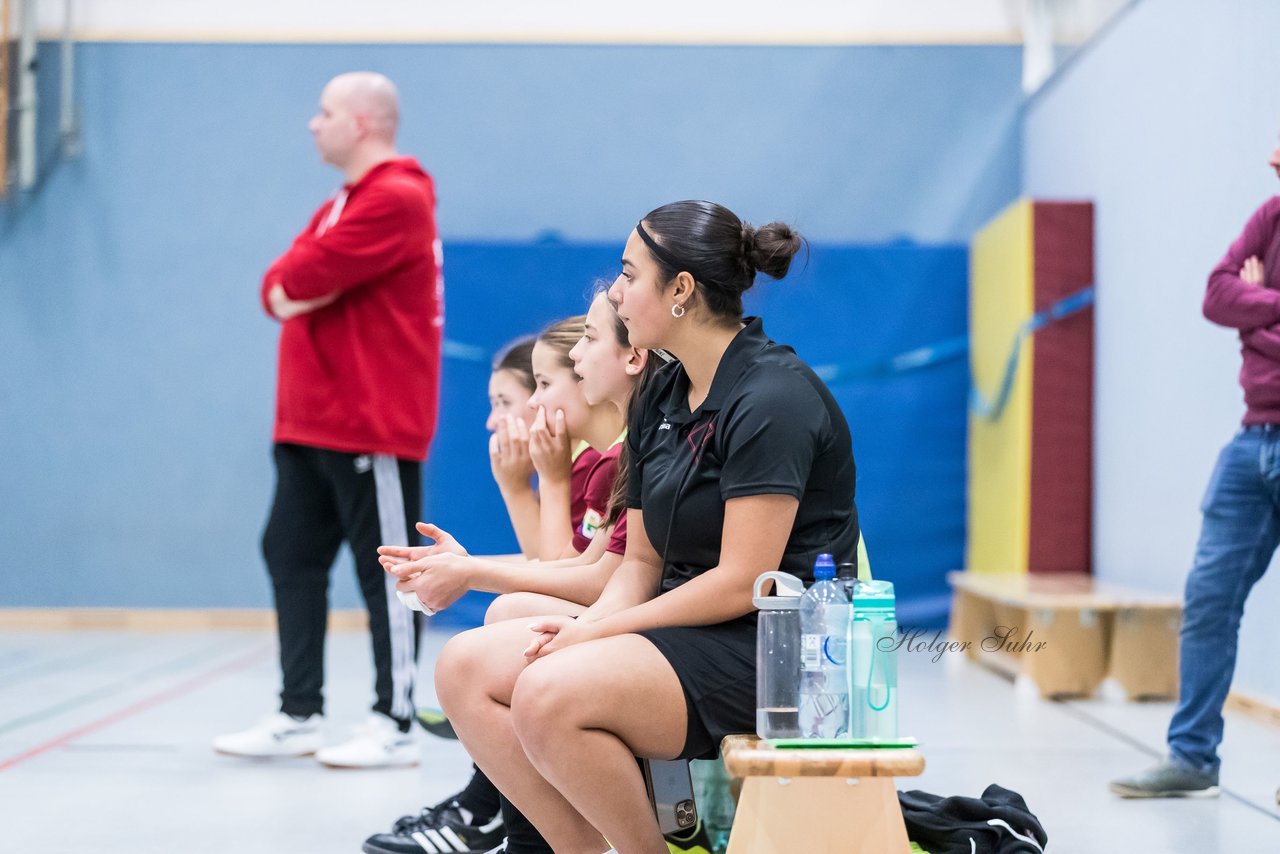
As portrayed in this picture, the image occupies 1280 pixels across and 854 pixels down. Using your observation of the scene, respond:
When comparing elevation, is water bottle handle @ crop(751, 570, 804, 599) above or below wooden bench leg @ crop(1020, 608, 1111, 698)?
above

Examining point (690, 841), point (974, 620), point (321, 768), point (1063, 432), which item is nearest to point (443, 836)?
point (690, 841)

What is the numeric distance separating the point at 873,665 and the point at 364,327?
1948 mm

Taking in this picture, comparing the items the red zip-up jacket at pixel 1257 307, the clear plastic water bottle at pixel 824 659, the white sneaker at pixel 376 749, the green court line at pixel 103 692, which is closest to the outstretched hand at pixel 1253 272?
the red zip-up jacket at pixel 1257 307

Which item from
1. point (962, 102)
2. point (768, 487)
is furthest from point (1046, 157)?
point (768, 487)

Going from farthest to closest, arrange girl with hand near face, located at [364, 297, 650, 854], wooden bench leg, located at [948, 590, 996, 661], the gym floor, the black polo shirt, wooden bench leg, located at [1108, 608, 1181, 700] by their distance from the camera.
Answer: wooden bench leg, located at [948, 590, 996, 661]
wooden bench leg, located at [1108, 608, 1181, 700]
the gym floor
girl with hand near face, located at [364, 297, 650, 854]
the black polo shirt

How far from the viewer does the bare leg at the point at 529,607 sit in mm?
2195

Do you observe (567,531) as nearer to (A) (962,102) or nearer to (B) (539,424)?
(B) (539,424)

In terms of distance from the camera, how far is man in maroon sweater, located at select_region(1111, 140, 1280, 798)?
9.19 feet

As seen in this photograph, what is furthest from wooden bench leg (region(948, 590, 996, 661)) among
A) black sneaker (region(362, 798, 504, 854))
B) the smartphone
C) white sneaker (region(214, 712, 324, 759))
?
the smartphone

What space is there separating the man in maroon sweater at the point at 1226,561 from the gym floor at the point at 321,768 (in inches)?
3.0

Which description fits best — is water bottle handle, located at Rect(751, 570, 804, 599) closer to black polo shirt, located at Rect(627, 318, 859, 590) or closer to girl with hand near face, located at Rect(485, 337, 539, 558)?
black polo shirt, located at Rect(627, 318, 859, 590)

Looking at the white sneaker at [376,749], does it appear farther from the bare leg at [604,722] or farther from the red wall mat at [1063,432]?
the red wall mat at [1063,432]

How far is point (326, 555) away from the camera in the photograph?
11.0 ft

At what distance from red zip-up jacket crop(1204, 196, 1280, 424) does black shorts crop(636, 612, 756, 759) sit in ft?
4.96
